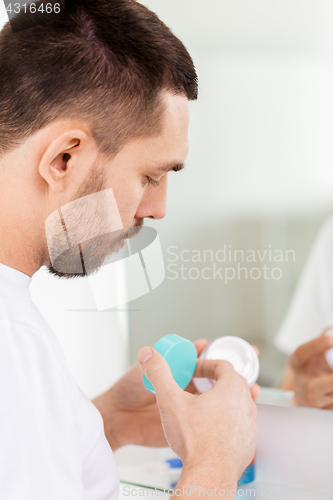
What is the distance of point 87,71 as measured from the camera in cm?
60

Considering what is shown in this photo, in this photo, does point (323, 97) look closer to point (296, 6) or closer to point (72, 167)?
point (296, 6)

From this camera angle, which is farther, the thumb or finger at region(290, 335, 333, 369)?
finger at region(290, 335, 333, 369)

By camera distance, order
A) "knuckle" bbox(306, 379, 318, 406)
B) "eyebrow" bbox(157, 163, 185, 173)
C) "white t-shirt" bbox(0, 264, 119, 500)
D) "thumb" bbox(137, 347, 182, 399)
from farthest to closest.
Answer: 1. "knuckle" bbox(306, 379, 318, 406)
2. "eyebrow" bbox(157, 163, 185, 173)
3. "thumb" bbox(137, 347, 182, 399)
4. "white t-shirt" bbox(0, 264, 119, 500)

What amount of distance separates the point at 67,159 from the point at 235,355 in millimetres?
473

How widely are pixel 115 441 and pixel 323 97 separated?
0.76 m

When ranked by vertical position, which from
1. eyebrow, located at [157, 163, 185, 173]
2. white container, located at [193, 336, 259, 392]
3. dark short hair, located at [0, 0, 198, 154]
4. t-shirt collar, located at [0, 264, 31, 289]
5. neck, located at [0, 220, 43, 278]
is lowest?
white container, located at [193, 336, 259, 392]

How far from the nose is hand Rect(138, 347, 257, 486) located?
0.24m

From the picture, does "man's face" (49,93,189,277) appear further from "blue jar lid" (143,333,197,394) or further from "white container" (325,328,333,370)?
"white container" (325,328,333,370)

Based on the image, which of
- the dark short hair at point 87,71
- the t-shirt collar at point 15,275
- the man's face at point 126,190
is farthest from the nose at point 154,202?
the t-shirt collar at point 15,275

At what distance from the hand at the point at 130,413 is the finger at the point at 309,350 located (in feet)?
0.95

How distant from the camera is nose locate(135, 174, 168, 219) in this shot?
28.0 inches

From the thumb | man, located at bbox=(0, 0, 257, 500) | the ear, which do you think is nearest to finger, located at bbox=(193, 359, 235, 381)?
man, located at bbox=(0, 0, 257, 500)

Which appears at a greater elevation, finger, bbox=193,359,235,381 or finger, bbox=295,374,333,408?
finger, bbox=193,359,235,381

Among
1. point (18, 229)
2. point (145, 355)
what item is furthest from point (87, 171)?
point (145, 355)
